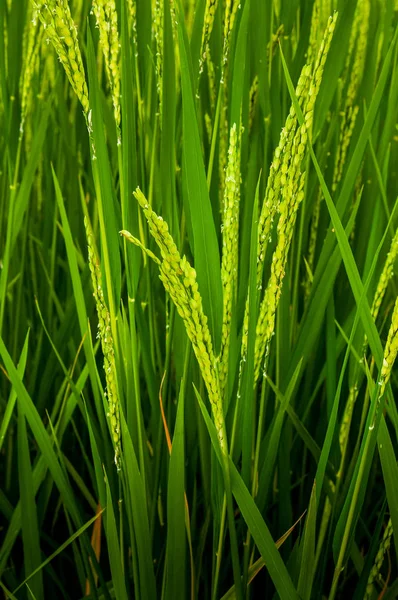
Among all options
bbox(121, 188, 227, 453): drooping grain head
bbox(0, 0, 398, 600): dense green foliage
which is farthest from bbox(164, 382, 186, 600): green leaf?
bbox(121, 188, 227, 453): drooping grain head

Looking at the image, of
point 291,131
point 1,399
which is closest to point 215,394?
point 291,131

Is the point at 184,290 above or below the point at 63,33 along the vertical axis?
below

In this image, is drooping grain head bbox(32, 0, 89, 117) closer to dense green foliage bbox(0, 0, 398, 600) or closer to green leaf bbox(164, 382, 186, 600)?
dense green foliage bbox(0, 0, 398, 600)

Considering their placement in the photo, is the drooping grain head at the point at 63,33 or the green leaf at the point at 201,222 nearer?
the drooping grain head at the point at 63,33

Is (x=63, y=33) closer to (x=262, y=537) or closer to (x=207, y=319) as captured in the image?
(x=207, y=319)

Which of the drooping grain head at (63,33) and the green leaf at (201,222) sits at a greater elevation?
the drooping grain head at (63,33)

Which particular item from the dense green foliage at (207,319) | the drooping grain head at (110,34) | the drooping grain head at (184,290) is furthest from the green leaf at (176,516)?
the drooping grain head at (110,34)

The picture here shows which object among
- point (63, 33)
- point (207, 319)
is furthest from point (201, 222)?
point (63, 33)

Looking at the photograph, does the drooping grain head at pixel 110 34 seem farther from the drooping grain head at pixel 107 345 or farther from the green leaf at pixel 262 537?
the green leaf at pixel 262 537

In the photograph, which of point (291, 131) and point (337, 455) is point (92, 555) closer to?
point (337, 455)
